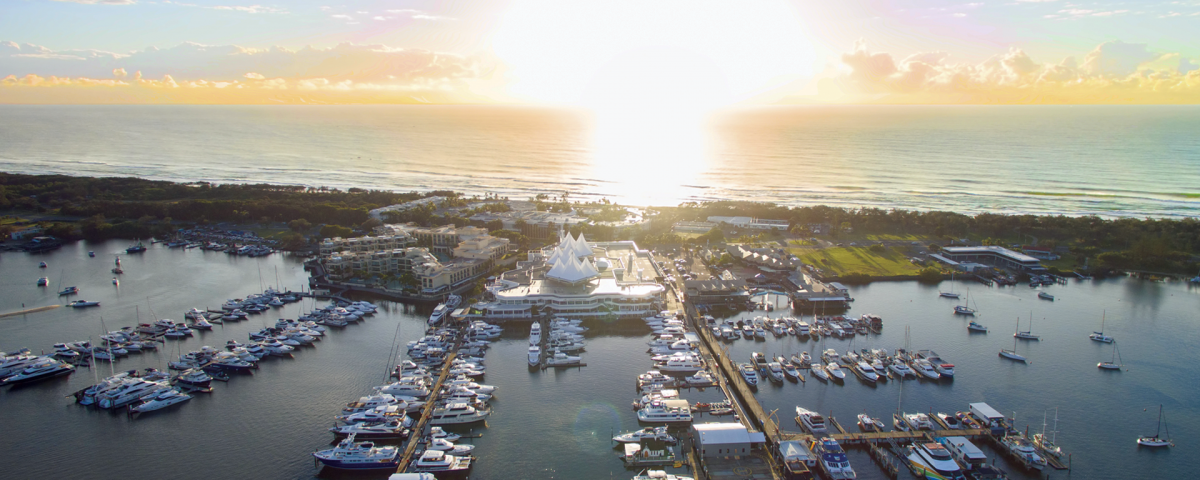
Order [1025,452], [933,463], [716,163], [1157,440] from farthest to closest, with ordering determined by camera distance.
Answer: [716,163] → [1157,440] → [1025,452] → [933,463]

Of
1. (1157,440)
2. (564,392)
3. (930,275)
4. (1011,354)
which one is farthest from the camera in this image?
(930,275)

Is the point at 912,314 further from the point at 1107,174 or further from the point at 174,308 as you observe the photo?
the point at 1107,174

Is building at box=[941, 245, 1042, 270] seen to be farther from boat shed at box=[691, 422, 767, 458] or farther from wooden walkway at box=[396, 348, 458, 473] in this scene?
wooden walkway at box=[396, 348, 458, 473]

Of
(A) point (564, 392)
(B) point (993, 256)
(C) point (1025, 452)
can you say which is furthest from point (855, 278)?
(A) point (564, 392)

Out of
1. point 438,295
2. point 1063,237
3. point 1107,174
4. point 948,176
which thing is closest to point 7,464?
point 438,295

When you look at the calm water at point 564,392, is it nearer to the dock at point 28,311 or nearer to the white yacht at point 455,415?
the white yacht at point 455,415

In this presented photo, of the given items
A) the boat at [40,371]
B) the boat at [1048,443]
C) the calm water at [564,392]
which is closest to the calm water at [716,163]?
the calm water at [564,392]

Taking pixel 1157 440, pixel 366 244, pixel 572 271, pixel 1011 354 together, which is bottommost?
pixel 1157 440

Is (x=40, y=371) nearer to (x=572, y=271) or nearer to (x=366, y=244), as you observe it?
(x=366, y=244)
